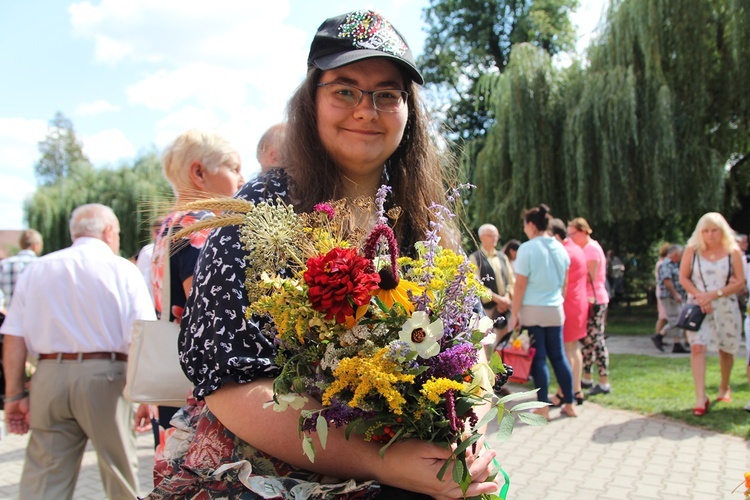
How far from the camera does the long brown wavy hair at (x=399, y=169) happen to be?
66.4 inches

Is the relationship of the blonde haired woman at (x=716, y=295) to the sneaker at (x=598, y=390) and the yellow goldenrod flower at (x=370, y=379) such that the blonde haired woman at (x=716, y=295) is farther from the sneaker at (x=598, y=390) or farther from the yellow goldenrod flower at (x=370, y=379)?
the yellow goldenrod flower at (x=370, y=379)

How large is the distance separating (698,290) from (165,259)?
6.06 m

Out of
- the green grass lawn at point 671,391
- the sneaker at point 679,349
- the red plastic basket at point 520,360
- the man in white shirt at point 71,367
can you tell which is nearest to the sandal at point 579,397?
the green grass lawn at point 671,391

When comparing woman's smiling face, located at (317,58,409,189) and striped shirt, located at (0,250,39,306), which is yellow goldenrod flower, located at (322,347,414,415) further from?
striped shirt, located at (0,250,39,306)

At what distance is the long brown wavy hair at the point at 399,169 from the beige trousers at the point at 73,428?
2486mm

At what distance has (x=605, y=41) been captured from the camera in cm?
1424

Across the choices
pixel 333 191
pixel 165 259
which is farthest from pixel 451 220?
pixel 165 259

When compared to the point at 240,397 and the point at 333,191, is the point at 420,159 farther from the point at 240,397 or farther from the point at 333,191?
the point at 240,397

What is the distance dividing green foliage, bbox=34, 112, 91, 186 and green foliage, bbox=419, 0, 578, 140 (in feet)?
141

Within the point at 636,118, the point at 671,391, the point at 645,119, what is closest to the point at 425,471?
the point at 671,391

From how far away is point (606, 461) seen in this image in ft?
17.7

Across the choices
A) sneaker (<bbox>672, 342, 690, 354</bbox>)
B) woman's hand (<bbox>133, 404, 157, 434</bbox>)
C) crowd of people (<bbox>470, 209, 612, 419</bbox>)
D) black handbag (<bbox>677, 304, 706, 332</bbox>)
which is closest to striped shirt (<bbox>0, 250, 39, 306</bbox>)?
woman's hand (<bbox>133, 404, 157, 434</bbox>)

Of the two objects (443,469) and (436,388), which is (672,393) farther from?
(436,388)

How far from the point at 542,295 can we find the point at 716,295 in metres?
1.77
